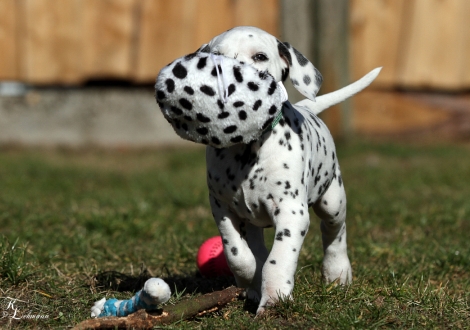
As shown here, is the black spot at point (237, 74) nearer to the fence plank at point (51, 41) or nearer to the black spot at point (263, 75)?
the black spot at point (263, 75)

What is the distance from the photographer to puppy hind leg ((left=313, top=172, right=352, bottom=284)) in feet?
13.1

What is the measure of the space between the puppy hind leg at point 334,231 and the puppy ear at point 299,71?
2.21ft

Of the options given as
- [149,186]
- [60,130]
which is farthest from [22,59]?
[149,186]

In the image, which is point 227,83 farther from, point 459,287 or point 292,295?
point 459,287

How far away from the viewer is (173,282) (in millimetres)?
4133

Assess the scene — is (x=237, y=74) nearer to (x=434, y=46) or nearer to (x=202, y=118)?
(x=202, y=118)

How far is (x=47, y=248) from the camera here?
489 centimetres

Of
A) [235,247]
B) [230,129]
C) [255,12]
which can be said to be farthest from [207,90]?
[255,12]

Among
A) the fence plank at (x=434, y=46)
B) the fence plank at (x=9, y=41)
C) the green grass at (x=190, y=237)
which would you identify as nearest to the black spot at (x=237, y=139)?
the green grass at (x=190, y=237)

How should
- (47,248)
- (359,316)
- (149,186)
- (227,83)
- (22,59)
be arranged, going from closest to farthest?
(227,83) < (359,316) < (47,248) < (149,186) < (22,59)

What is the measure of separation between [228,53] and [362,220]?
10.2 ft

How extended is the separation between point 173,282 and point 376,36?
7195mm

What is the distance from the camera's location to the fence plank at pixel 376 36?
10.4 m

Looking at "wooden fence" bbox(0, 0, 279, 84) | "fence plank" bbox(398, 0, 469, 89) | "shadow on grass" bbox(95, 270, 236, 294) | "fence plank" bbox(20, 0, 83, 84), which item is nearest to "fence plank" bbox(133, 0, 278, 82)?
"wooden fence" bbox(0, 0, 279, 84)
